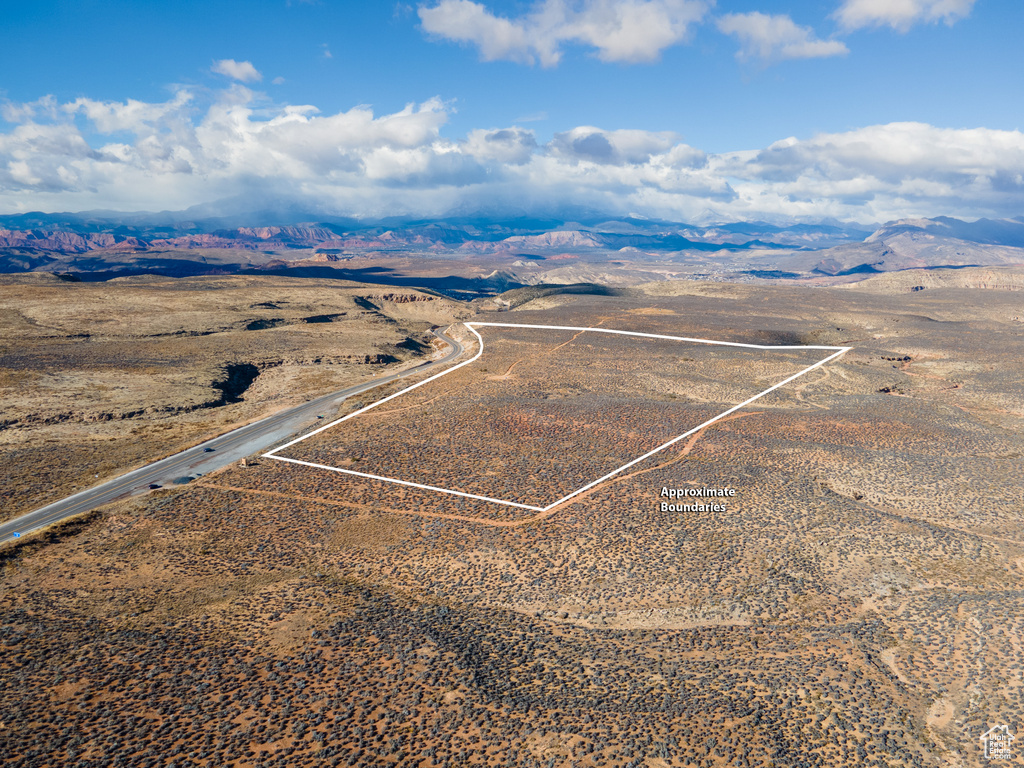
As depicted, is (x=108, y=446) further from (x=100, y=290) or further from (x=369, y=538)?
(x=100, y=290)

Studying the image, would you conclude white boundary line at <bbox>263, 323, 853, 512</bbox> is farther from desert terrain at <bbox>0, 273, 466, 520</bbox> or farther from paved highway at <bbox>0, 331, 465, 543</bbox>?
desert terrain at <bbox>0, 273, 466, 520</bbox>

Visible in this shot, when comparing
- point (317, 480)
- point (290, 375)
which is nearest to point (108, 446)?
point (317, 480)

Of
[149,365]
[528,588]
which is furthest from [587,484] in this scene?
[149,365]

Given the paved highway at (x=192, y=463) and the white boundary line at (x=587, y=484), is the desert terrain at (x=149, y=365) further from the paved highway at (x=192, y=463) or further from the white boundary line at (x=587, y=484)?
the white boundary line at (x=587, y=484)

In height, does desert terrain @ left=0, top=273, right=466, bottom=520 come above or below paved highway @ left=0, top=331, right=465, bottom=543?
above

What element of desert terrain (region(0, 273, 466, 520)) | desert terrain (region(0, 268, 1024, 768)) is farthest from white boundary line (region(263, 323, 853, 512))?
desert terrain (region(0, 273, 466, 520))
